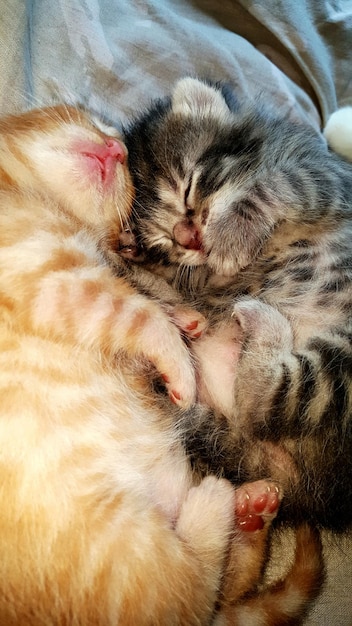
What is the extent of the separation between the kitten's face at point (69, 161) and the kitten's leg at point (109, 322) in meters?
0.28

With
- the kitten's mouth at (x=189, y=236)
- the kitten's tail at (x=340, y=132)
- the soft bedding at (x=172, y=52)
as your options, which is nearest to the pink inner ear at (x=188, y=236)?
the kitten's mouth at (x=189, y=236)

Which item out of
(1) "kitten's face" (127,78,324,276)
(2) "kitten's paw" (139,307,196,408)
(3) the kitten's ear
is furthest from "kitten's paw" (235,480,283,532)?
(3) the kitten's ear

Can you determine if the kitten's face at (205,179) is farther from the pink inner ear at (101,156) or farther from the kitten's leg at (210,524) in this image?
the kitten's leg at (210,524)

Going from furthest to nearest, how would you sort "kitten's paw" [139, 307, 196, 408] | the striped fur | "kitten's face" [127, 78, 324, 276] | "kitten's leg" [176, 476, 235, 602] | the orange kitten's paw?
"kitten's face" [127, 78, 324, 276], the orange kitten's paw, "kitten's paw" [139, 307, 196, 408], "kitten's leg" [176, 476, 235, 602], the striped fur

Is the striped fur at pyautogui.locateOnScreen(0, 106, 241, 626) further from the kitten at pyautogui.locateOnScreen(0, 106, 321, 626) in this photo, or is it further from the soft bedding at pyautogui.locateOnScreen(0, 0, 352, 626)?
the soft bedding at pyautogui.locateOnScreen(0, 0, 352, 626)

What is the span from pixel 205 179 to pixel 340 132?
592 mm

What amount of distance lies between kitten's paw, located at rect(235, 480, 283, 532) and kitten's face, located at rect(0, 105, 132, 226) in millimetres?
847

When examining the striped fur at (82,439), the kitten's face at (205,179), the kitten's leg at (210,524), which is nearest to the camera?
A: the striped fur at (82,439)

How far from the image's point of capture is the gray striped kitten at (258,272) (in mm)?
1304

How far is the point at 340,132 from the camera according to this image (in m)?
1.95

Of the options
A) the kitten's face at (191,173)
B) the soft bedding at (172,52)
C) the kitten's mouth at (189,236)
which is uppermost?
the soft bedding at (172,52)

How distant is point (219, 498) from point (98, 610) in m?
0.35

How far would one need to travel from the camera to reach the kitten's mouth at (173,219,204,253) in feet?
5.55

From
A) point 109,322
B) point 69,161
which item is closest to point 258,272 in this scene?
point 109,322
